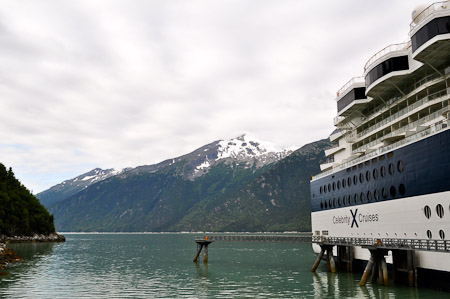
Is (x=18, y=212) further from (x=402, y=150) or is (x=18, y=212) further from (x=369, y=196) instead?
(x=402, y=150)

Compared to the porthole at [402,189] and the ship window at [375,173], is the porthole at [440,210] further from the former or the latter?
the ship window at [375,173]

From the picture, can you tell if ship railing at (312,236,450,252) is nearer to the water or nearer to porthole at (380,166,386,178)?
the water

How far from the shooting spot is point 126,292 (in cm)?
4091

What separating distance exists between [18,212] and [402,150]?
133m

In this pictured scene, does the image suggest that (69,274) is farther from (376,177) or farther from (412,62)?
(412,62)

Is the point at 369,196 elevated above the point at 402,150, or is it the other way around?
the point at 402,150

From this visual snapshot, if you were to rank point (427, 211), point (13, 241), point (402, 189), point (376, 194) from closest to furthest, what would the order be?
point (427, 211)
point (402, 189)
point (376, 194)
point (13, 241)

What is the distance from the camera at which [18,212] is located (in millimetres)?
138625

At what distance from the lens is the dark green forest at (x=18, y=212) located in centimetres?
13188

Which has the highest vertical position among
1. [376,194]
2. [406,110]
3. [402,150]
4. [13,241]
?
[406,110]

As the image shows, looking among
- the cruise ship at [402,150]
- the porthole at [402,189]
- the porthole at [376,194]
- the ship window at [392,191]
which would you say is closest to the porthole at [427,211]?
the cruise ship at [402,150]

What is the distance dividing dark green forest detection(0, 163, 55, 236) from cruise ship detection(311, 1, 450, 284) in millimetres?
107482

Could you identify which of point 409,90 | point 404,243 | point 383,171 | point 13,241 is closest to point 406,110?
point 409,90

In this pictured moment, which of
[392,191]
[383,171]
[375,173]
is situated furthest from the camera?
[375,173]
